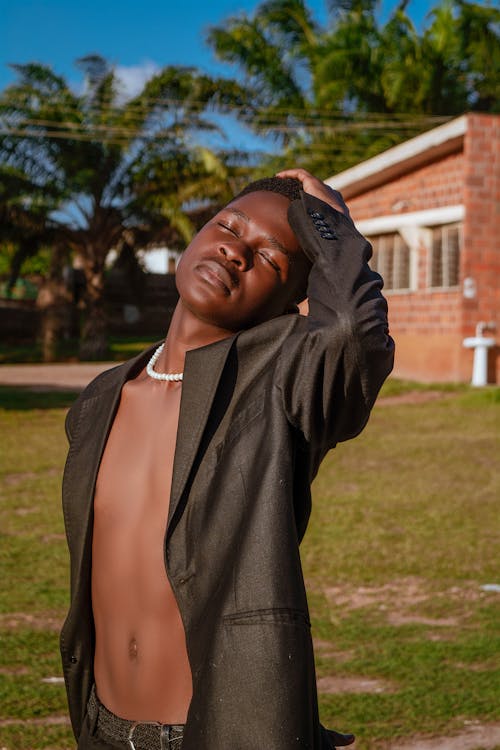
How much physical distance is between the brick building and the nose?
1407 centimetres

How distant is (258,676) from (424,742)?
2.36 metres

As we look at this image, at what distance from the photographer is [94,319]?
23719 millimetres

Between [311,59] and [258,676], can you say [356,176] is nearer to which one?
[311,59]

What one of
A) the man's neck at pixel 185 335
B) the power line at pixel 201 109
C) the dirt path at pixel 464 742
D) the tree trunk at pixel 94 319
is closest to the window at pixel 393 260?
the power line at pixel 201 109

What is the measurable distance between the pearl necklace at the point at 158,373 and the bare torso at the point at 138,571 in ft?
0.05

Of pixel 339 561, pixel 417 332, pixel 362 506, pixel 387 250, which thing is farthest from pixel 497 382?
pixel 339 561

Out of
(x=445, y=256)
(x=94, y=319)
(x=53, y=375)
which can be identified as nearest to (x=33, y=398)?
(x=53, y=375)

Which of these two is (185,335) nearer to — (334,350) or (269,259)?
(269,259)

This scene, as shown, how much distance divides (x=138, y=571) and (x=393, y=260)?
16.2 m

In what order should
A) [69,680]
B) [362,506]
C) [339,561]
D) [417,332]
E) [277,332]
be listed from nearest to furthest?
[277,332] < [69,680] < [339,561] < [362,506] < [417,332]

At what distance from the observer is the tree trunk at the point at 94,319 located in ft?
77.5

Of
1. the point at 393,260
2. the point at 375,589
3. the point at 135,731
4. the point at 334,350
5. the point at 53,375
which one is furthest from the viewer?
the point at 53,375

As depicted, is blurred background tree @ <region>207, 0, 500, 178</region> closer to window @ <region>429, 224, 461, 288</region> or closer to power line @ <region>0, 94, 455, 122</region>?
power line @ <region>0, 94, 455, 122</region>

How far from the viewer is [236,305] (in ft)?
6.58
